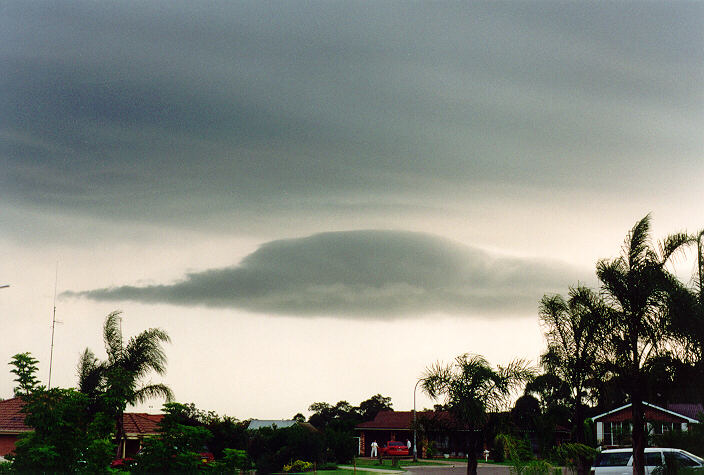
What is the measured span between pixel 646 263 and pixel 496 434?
750 cm

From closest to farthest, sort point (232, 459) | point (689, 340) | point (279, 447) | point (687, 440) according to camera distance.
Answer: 1. point (232, 459)
2. point (689, 340)
3. point (687, 440)
4. point (279, 447)

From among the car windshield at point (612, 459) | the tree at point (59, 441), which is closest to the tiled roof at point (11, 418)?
the car windshield at point (612, 459)

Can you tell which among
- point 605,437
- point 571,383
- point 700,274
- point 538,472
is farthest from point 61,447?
point 605,437

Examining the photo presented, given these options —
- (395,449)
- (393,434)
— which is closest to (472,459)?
(395,449)

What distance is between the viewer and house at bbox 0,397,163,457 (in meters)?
42.3

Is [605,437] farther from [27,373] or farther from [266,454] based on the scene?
[27,373]

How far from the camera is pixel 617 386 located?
21.6 metres

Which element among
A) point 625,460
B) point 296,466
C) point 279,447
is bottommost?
point 296,466

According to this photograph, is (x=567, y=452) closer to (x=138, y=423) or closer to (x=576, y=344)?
(x=576, y=344)

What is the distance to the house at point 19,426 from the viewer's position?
42.3 metres

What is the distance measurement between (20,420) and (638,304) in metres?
36.6

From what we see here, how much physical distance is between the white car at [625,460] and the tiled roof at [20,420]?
22516 millimetres

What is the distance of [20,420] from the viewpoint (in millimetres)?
43000

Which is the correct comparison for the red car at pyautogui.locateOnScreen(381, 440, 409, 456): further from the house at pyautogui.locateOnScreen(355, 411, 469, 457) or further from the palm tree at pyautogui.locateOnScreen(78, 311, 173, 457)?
the palm tree at pyautogui.locateOnScreen(78, 311, 173, 457)
